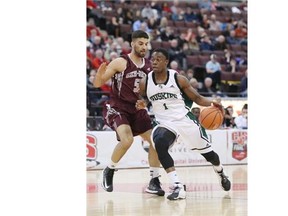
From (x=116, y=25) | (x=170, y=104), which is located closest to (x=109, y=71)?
(x=170, y=104)

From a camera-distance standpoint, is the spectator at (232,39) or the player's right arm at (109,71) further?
the spectator at (232,39)

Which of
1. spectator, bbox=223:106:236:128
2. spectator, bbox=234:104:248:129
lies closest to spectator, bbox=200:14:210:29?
spectator, bbox=223:106:236:128

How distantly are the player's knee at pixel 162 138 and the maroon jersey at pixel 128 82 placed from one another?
0.74 m

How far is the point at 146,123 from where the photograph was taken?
7785 millimetres

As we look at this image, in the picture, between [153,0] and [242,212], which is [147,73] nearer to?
[242,212]

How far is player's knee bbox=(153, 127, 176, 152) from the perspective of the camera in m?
6.93

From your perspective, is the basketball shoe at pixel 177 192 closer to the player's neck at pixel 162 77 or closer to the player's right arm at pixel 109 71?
the player's neck at pixel 162 77

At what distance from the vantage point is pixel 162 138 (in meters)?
6.94

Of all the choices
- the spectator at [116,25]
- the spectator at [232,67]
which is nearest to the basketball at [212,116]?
the spectator at [232,67]

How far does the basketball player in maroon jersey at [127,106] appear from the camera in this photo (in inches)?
291

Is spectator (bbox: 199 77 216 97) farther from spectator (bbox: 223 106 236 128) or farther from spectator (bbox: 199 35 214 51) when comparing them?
spectator (bbox: 199 35 214 51)

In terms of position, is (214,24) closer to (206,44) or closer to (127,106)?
(206,44)
